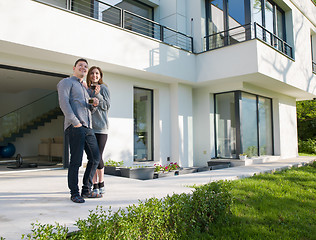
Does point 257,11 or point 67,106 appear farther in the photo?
point 257,11

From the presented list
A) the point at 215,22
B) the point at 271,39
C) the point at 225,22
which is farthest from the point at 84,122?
the point at 271,39

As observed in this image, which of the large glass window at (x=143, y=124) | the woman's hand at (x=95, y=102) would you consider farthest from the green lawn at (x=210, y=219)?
the large glass window at (x=143, y=124)

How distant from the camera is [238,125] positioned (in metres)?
8.84

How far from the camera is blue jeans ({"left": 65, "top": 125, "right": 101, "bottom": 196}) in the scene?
2904 millimetres

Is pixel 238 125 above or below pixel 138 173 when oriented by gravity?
above

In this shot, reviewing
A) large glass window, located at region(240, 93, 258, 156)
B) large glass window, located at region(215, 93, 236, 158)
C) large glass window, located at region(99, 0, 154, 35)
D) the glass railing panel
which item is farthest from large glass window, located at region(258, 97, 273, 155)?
the glass railing panel

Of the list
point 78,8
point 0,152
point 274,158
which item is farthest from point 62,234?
point 0,152

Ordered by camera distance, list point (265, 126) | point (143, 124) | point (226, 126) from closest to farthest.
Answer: point (143, 124), point (226, 126), point (265, 126)

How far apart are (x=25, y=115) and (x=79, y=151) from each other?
11.2m

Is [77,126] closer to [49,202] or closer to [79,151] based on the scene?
[79,151]

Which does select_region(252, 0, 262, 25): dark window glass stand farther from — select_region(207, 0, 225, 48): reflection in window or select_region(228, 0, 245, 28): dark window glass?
select_region(207, 0, 225, 48): reflection in window

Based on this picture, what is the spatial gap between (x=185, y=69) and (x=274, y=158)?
5.23m

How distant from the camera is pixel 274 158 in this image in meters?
10.3

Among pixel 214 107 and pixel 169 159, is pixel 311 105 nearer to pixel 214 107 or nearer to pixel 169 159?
pixel 214 107
